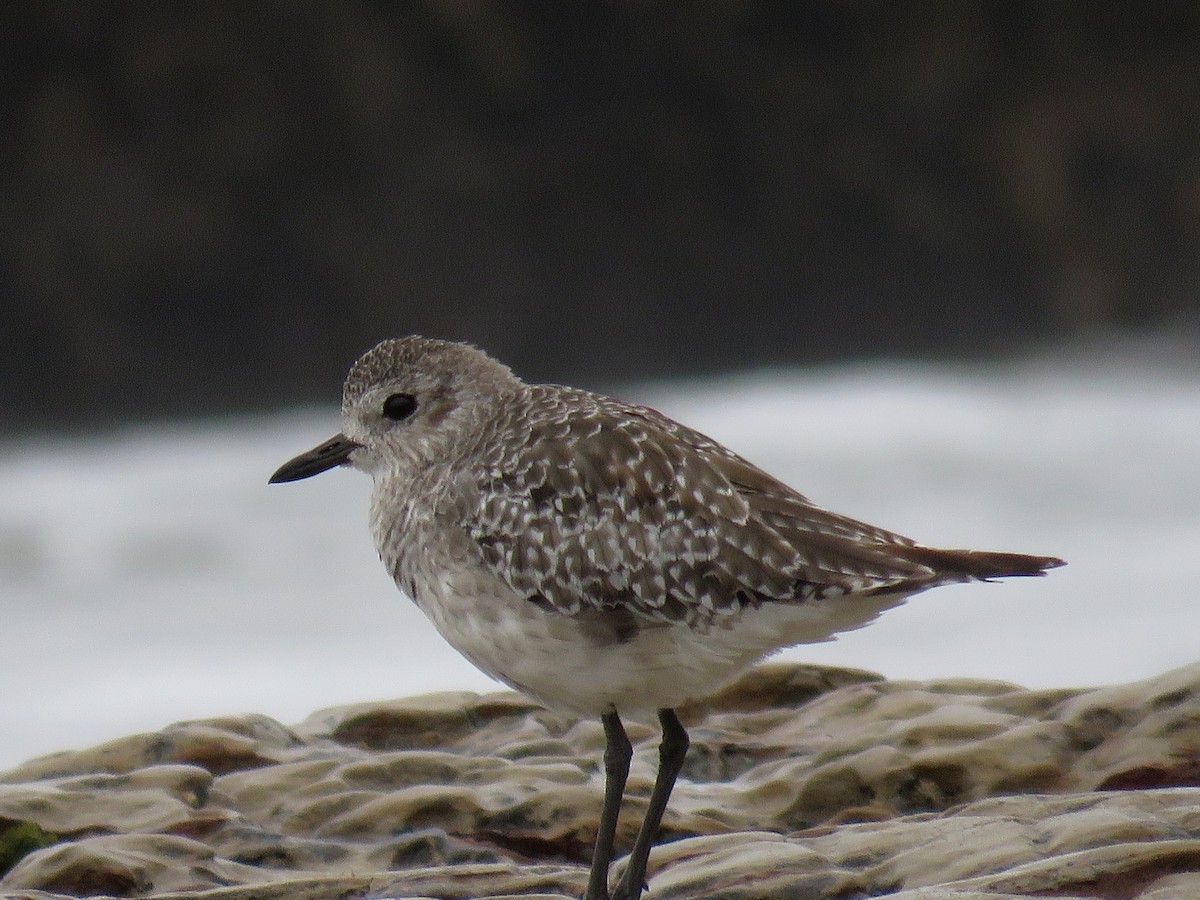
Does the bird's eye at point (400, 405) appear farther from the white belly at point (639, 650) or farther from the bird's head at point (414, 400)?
the white belly at point (639, 650)

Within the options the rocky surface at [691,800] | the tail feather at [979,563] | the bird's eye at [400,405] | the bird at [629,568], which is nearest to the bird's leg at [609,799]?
the bird at [629,568]

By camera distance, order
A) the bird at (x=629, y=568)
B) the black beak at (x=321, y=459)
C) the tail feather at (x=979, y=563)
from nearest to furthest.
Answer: the tail feather at (x=979, y=563) < the bird at (x=629, y=568) < the black beak at (x=321, y=459)

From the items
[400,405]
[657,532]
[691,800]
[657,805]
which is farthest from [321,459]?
[657,805]

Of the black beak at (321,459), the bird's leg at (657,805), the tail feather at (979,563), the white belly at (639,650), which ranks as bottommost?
the bird's leg at (657,805)

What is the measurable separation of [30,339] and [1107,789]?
1103cm

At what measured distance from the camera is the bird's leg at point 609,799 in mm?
4277

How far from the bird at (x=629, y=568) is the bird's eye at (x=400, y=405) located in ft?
1.36

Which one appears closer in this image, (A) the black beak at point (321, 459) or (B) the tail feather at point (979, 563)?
(B) the tail feather at point (979, 563)

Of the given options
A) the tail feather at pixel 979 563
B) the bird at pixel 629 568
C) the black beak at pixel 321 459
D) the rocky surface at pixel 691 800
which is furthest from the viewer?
the black beak at pixel 321 459

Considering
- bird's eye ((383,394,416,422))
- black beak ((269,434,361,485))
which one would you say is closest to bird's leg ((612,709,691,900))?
bird's eye ((383,394,416,422))

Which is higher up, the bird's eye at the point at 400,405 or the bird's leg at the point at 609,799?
the bird's eye at the point at 400,405

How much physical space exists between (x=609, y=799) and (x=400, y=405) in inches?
60.3

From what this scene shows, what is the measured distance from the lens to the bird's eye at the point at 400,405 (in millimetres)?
5348

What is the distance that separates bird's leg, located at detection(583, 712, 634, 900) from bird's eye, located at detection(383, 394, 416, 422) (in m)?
1.32
